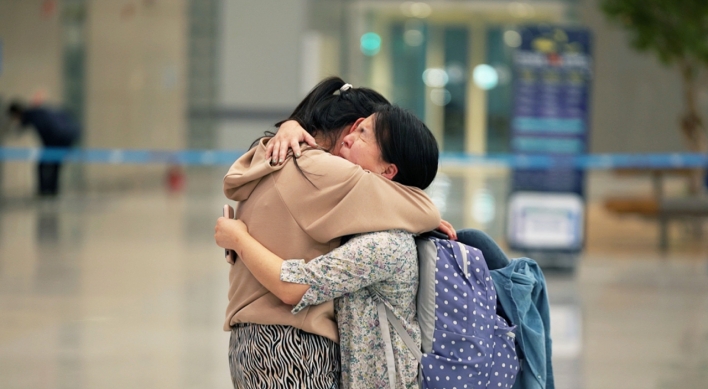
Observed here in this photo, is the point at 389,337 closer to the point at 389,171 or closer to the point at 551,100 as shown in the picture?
the point at 389,171

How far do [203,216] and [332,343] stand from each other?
9.97m

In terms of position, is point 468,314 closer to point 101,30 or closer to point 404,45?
point 101,30

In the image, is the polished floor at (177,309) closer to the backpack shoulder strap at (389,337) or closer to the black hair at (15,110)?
the backpack shoulder strap at (389,337)

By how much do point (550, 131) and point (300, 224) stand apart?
6497 mm

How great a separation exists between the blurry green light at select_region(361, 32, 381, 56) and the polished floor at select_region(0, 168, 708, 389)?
36.8 feet

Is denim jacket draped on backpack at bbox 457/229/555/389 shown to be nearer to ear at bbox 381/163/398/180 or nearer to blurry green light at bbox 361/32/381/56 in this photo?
ear at bbox 381/163/398/180

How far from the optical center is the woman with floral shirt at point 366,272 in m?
2.00

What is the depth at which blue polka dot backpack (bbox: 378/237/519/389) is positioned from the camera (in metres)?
2.10

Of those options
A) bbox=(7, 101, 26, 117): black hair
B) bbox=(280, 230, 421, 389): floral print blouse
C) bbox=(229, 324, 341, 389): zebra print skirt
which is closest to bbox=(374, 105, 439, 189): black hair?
bbox=(280, 230, 421, 389): floral print blouse

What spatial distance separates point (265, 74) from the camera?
67.3ft

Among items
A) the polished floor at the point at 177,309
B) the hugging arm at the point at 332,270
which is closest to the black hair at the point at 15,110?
the polished floor at the point at 177,309

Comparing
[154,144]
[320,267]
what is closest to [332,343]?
[320,267]

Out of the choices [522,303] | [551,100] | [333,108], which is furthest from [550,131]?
[333,108]

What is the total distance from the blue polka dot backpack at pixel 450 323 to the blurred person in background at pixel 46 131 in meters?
12.5
